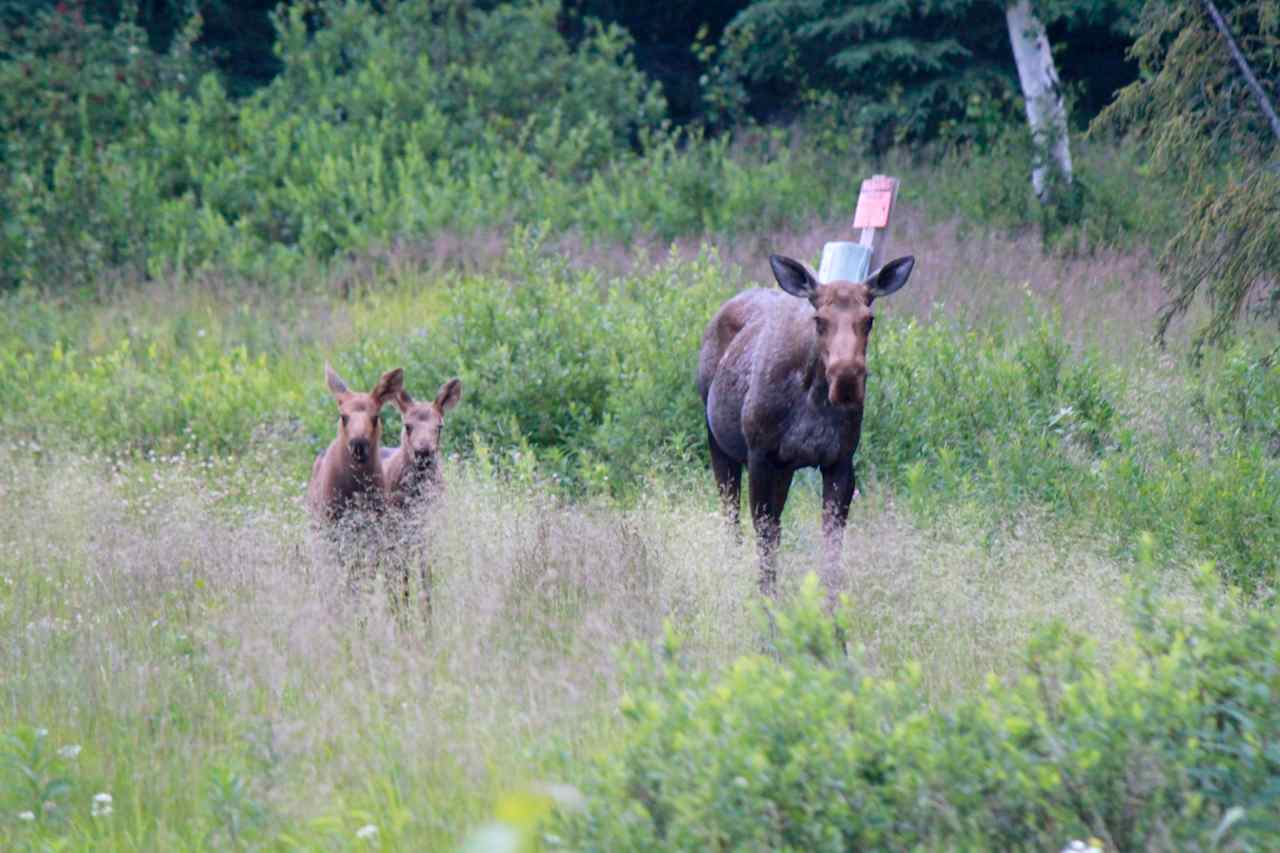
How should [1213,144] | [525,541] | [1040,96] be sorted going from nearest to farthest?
1. [525,541]
2. [1213,144]
3. [1040,96]

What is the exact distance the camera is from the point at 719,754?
4.52 meters

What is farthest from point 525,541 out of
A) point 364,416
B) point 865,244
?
point 865,244

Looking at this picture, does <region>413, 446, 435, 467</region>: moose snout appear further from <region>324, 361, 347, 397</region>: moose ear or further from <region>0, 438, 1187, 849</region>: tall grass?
<region>324, 361, 347, 397</region>: moose ear

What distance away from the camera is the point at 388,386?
884 cm

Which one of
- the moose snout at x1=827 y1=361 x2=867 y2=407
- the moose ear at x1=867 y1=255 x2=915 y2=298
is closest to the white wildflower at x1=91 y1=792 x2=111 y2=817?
the moose snout at x1=827 y1=361 x2=867 y2=407

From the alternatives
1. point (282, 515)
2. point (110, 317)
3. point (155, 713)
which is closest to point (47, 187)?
point (110, 317)

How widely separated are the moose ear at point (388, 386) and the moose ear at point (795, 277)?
7.10 feet

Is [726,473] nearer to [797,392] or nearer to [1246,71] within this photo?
[797,392]

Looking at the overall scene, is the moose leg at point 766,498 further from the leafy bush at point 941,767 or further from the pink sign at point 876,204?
the leafy bush at point 941,767

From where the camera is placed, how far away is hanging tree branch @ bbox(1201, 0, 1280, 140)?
32.1 ft

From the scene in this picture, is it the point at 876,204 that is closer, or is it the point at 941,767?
the point at 941,767

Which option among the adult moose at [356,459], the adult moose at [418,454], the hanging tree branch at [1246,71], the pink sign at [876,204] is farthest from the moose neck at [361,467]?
the hanging tree branch at [1246,71]

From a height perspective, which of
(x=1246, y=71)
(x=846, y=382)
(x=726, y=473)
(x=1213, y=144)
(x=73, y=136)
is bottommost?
(x=726, y=473)

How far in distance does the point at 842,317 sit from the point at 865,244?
4.69 ft
